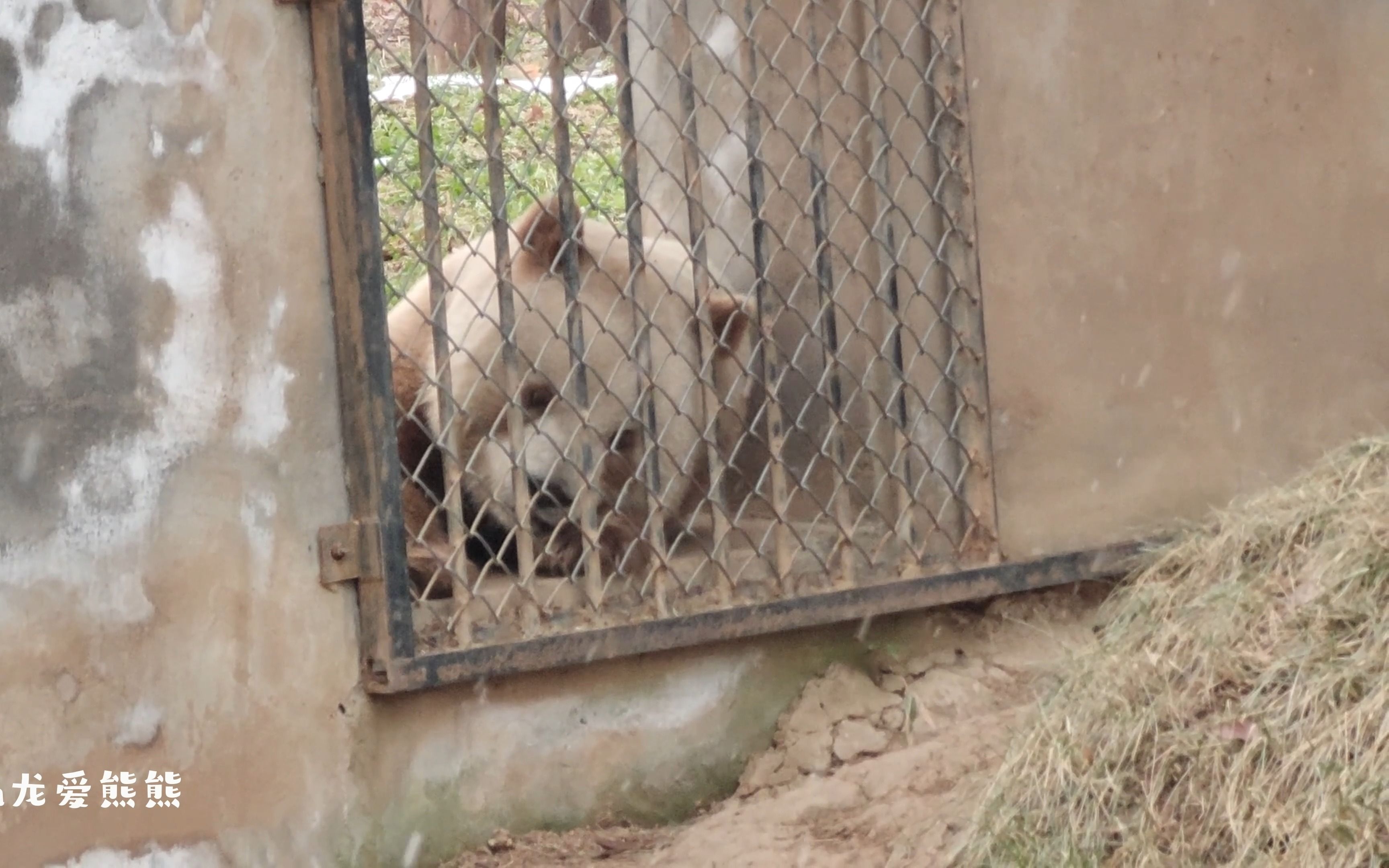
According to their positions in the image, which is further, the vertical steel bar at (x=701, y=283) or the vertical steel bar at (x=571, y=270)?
the vertical steel bar at (x=701, y=283)

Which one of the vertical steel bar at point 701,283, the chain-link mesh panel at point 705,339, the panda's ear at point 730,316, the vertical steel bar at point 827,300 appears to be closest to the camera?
the chain-link mesh panel at point 705,339

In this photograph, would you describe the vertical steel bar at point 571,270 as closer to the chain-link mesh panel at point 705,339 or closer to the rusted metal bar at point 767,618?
the chain-link mesh panel at point 705,339

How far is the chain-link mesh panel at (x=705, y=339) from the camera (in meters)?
4.18

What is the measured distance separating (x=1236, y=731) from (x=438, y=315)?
6.51 ft

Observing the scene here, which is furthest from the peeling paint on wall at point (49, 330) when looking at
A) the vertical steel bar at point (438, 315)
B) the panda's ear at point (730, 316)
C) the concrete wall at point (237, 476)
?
the panda's ear at point (730, 316)

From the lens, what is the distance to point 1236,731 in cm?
343

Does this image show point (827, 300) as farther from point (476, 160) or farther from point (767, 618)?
point (476, 160)

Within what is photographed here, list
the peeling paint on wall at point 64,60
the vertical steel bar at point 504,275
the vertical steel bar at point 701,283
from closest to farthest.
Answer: the peeling paint on wall at point 64,60
the vertical steel bar at point 504,275
the vertical steel bar at point 701,283

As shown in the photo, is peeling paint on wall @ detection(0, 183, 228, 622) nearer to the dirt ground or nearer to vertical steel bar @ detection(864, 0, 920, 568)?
the dirt ground

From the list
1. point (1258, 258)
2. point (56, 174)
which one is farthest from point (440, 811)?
point (1258, 258)

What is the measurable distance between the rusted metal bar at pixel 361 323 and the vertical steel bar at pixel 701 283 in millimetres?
890

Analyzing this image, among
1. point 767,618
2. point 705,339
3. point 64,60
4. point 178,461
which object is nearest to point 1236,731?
point 767,618

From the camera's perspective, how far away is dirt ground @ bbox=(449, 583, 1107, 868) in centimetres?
392

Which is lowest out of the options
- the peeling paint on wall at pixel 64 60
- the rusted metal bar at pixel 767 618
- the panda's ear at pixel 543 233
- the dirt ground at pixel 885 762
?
the dirt ground at pixel 885 762
